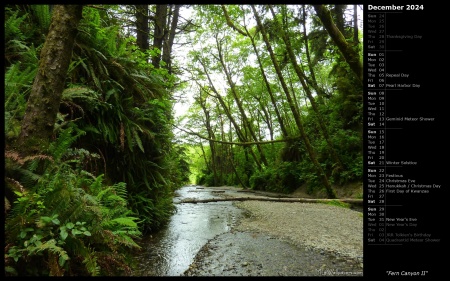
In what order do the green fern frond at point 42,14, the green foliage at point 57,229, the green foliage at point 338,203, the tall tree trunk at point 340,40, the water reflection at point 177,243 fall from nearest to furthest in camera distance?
the green foliage at point 57,229 → the water reflection at point 177,243 → the green fern frond at point 42,14 → the tall tree trunk at point 340,40 → the green foliage at point 338,203

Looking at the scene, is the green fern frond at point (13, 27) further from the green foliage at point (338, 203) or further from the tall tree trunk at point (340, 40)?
the green foliage at point (338, 203)

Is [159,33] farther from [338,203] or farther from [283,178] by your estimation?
[283,178]

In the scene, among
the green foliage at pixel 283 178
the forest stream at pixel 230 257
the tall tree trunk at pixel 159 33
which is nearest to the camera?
the forest stream at pixel 230 257

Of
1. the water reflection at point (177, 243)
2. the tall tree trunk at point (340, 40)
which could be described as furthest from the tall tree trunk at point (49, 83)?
the tall tree trunk at point (340, 40)

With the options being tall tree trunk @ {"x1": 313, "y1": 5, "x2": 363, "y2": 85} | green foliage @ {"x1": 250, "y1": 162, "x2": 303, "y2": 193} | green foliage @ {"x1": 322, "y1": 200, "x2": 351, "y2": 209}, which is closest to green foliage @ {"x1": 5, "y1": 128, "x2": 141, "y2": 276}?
tall tree trunk @ {"x1": 313, "y1": 5, "x2": 363, "y2": 85}

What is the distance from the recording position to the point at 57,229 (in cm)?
214

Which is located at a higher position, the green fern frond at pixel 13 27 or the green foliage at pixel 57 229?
Answer: the green fern frond at pixel 13 27

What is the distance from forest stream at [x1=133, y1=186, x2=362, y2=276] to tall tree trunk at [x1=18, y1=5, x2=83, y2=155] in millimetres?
1872

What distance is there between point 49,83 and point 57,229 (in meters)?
1.49

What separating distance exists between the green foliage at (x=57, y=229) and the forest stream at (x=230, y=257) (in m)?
0.80

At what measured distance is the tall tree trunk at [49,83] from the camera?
253 centimetres

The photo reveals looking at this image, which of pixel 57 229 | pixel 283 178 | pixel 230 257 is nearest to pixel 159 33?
pixel 230 257
